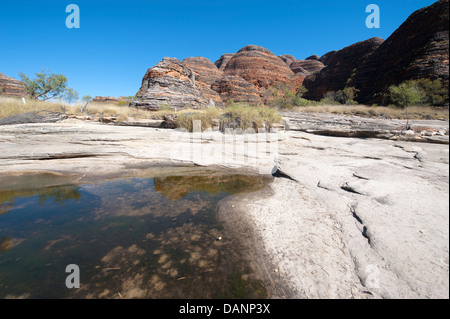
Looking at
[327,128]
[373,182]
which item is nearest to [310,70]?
[327,128]

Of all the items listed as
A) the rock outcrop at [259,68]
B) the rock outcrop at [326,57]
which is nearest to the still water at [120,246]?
the rock outcrop at [259,68]

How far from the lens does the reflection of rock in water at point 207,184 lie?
4.07 m

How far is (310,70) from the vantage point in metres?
67.4

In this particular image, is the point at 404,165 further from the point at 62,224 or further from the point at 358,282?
the point at 62,224

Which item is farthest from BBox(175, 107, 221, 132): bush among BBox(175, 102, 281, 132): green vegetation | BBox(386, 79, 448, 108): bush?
BBox(386, 79, 448, 108): bush

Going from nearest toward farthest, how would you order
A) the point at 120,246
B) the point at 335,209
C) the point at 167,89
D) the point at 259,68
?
the point at 120,246, the point at 335,209, the point at 167,89, the point at 259,68

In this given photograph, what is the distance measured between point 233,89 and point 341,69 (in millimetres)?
27322

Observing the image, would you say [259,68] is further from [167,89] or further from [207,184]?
[207,184]

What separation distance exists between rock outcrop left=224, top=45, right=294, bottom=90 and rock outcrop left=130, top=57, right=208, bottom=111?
36.5 metres

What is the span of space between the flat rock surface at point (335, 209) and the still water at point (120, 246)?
433 mm

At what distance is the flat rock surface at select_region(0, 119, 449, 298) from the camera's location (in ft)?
3.97

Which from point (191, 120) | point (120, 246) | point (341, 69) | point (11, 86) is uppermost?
point (341, 69)

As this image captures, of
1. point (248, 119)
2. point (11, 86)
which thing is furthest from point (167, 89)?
point (11, 86)

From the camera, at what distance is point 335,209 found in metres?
2.68
